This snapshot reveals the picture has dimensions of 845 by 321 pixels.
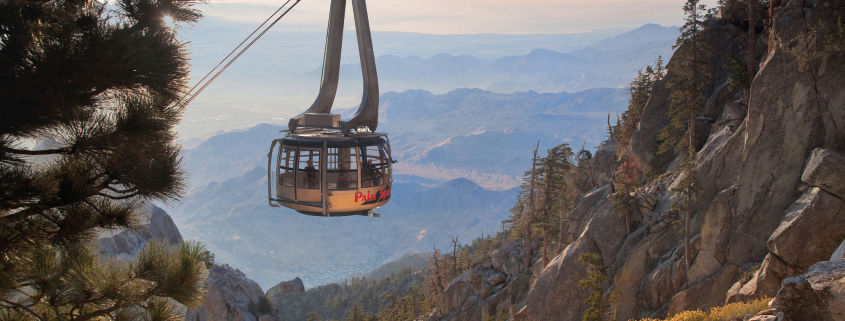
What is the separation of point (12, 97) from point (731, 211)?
81.6 ft

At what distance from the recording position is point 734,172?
2200 cm

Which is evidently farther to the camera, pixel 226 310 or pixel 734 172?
pixel 226 310

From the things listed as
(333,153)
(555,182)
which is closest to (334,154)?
(333,153)

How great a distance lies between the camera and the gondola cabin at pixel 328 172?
41.5 feet

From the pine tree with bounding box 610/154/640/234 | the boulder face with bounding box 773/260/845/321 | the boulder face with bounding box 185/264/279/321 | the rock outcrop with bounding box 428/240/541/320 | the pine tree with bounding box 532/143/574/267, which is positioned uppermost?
the boulder face with bounding box 773/260/845/321

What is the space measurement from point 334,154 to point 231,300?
57028mm

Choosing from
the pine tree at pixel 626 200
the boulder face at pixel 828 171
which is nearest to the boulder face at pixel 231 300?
the pine tree at pixel 626 200

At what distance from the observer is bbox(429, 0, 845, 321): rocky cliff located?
1708 centimetres

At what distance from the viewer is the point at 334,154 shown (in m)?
12.8

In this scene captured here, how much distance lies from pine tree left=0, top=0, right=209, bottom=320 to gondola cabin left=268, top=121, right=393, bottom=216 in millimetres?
5000

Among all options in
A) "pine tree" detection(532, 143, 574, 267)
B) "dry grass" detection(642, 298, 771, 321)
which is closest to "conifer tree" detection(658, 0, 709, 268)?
"dry grass" detection(642, 298, 771, 321)

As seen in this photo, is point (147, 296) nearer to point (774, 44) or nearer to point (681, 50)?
point (774, 44)

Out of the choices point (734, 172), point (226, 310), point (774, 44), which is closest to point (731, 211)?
point (734, 172)

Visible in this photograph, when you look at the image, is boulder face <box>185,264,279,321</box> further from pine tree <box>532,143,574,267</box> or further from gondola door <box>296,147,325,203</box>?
gondola door <box>296,147,325,203</box>
